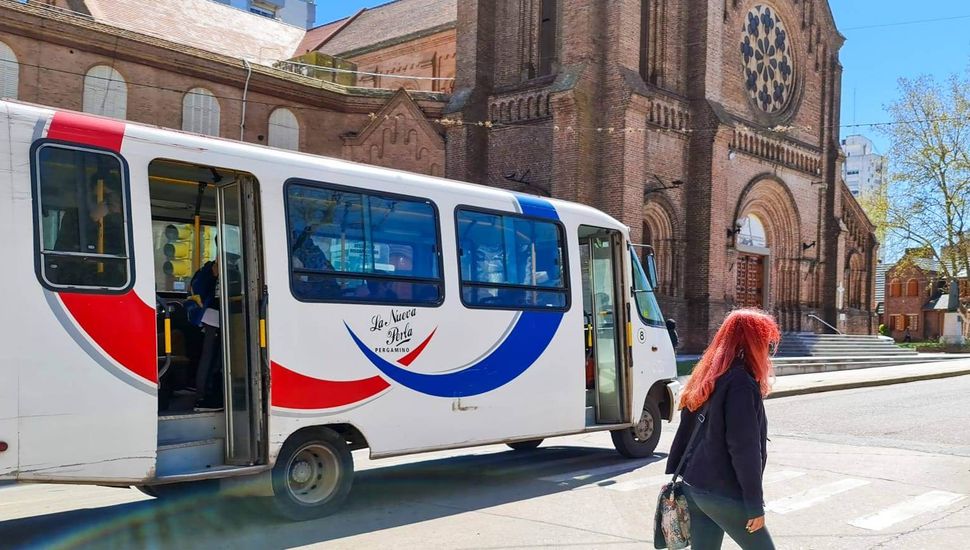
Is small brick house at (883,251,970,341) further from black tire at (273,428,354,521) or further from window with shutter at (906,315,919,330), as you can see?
black tire at (273,428,354,521)

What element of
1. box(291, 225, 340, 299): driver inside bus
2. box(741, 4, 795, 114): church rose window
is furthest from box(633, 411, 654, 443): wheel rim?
box(741, 4, 795, 114): church rose window

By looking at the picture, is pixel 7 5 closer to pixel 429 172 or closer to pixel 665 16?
pixel 429 172

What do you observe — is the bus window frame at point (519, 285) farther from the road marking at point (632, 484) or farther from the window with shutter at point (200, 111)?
the window with shutter at point (200, 111)

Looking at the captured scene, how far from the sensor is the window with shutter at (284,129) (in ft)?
101

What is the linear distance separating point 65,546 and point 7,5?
2314 centimetres

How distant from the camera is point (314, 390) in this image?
7.20 metres

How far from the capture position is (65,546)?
20.9 feet

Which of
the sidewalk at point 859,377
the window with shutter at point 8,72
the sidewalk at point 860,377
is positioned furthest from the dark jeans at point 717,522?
the window with shutter at point 8,72

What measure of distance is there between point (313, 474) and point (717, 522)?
4206 mm

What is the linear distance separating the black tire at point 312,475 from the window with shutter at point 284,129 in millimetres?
24548

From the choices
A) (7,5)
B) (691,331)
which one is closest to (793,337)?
(691,331)

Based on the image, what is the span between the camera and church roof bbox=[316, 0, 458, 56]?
121 feet

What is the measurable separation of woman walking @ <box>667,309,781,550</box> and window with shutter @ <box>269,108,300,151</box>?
92.0 ft

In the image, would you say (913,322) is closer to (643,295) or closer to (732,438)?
(643,295)
